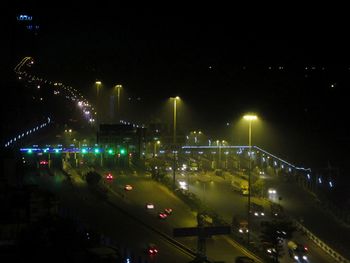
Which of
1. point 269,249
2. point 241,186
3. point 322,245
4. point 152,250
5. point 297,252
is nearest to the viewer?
point 152,250

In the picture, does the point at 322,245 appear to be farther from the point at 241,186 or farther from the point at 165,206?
the point at 241,186

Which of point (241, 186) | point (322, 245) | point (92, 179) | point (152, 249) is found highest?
point (92, 179)

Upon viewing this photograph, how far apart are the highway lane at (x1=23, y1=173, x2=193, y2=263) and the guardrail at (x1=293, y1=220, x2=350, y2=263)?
8284mm

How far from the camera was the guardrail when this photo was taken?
28359 mm

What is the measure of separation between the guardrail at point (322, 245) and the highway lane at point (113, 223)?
8.28 m

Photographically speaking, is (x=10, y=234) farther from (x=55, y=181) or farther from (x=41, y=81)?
(x=41, y=81)

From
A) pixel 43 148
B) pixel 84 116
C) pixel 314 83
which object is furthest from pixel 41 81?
pixel 43 148

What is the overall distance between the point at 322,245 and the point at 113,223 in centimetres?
1124

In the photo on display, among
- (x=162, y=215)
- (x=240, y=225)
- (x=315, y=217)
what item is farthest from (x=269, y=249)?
(x=315, y=217)

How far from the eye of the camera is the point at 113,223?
31031mm

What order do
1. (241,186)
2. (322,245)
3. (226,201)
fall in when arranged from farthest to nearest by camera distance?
(241,186), (226,201), (322,245)

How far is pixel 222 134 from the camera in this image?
78.9 meters

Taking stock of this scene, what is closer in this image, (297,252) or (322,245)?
(297,252)

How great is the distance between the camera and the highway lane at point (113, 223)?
998 inches
